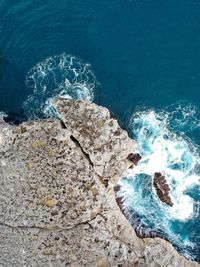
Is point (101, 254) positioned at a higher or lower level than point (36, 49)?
lower

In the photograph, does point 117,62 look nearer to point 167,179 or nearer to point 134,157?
point 134,157

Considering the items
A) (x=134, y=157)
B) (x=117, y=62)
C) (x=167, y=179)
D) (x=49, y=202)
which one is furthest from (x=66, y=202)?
(x=117, y=62)

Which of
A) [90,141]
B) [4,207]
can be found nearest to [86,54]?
[90,141]

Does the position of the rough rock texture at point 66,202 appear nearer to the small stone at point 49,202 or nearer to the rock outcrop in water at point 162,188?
the small stone at point 49,202

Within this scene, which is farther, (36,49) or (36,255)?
(36,49)

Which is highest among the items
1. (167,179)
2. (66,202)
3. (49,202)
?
(49,202)

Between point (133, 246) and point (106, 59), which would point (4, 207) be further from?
point (106, 59)
